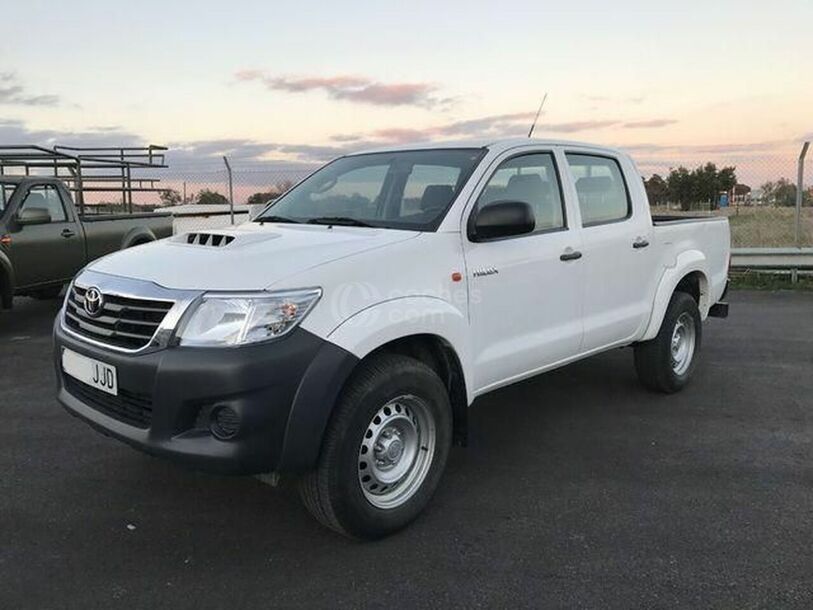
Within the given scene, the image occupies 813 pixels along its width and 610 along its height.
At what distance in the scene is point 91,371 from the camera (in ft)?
11.0

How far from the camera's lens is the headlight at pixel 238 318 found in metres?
2.96

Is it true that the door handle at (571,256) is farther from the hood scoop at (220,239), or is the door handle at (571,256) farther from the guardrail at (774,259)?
the guardrail at (774,259)

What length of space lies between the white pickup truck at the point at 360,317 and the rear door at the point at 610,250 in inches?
0.7

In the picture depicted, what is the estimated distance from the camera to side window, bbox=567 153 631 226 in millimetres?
4801

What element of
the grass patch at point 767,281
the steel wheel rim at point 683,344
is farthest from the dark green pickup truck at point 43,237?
the grass patch at point 767,281

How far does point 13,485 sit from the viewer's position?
159 inches

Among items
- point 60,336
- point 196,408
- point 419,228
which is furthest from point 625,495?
point 60,336

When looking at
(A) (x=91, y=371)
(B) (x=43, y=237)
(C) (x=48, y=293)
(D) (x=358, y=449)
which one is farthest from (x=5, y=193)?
(D) (x=358, y=449)

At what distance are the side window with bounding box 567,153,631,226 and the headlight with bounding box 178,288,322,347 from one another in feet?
7.94

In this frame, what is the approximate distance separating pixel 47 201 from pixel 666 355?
24.4 feet

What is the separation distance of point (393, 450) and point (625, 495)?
52.2 inches

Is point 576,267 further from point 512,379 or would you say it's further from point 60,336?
point 60,336

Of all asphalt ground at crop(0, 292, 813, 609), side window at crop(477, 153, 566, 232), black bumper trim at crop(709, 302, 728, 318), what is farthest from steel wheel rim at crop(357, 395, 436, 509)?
black bumper trim at crop(709, 302, 728, 318)

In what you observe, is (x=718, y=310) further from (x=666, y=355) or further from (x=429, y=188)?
(x=429, y=188)
